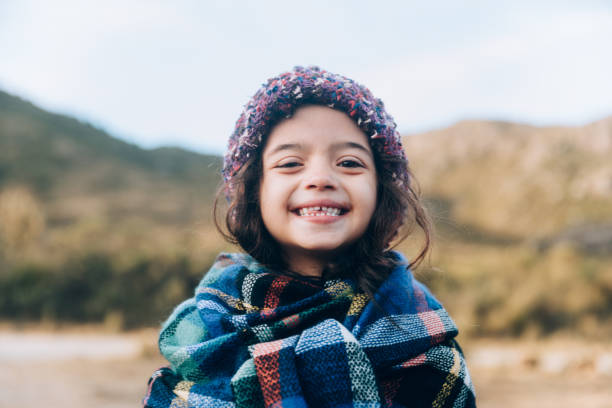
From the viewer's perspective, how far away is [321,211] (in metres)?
1.50

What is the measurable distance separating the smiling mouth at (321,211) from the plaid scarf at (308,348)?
0.21 meters

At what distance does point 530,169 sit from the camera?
25203mm

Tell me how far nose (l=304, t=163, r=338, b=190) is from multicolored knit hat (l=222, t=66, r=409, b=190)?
0.21 metres

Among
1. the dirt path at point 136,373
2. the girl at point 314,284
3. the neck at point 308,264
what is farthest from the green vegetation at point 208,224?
the dirt path at point 136,373

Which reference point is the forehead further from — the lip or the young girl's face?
the lip

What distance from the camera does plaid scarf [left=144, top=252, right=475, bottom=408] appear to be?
1316mm

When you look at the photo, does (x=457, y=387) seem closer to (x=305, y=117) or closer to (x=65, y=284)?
(x=305, y=117)

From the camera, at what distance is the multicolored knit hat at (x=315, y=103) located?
1583mm

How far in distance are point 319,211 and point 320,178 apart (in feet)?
0.34

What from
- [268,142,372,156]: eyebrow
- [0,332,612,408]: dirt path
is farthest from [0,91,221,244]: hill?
[268,142,372,156]: eyebrow

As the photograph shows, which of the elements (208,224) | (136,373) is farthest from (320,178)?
(136,373)

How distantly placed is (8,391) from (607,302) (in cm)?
887

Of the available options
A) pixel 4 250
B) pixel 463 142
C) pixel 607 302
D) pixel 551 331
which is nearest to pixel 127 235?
pixel 4 250

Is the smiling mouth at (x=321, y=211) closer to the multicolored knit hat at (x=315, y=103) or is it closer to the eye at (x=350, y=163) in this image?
the eye at (x=350, y=163)
